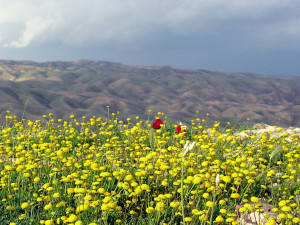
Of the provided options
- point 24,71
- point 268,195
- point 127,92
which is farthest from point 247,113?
point 24,71

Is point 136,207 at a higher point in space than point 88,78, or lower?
lower

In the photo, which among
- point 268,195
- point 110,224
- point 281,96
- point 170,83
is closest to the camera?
point 110,224

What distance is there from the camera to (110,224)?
12.8ft

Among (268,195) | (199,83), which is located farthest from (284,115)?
(268,195)

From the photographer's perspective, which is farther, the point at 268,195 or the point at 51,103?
the point at 51,103

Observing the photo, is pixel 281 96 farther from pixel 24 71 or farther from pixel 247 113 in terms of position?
pixel 24 71

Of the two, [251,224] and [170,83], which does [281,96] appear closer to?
[170,83]

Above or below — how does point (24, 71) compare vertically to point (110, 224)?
above

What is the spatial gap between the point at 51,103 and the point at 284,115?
4329cm

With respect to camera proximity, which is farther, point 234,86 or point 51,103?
point 234,86

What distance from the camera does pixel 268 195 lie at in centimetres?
541

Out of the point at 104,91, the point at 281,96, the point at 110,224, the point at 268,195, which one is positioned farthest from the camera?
the point at 281,96

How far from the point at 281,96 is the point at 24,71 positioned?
85.0 meters

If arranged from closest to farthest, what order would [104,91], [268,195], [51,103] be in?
[268,195] < [51,103] < [104,91]
